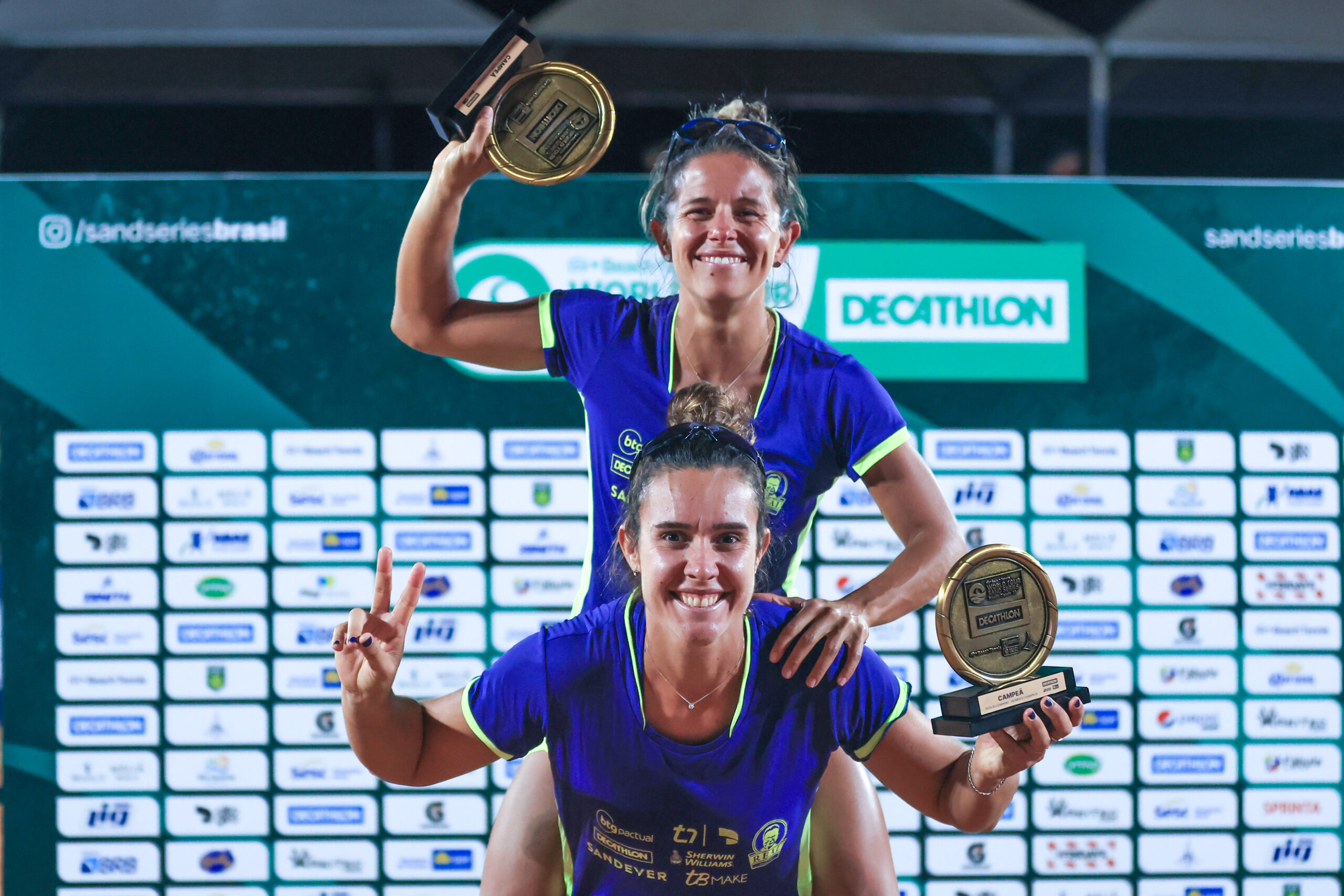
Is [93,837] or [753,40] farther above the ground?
[753,40]

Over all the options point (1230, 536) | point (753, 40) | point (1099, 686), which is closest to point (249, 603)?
point (753, 40)

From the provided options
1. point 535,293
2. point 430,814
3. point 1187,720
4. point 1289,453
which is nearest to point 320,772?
point 430,814

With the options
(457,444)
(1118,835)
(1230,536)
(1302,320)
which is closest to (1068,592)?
(1230,536)

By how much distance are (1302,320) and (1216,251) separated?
39cm

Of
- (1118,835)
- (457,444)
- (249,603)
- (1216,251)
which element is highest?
(1216,251)

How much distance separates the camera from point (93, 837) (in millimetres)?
3352

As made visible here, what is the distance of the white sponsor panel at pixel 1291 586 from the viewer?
11.3ft

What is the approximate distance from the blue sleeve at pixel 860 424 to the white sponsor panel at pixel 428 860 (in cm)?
208

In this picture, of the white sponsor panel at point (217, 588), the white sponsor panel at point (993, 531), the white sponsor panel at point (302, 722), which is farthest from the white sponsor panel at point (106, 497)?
the white sponsor panel at point (993, 531)

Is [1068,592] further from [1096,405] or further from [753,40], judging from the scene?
[753,40]

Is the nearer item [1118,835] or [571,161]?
[571,161]

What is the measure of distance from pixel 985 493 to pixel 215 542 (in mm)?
2573

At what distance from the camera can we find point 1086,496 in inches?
135

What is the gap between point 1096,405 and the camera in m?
3.43
